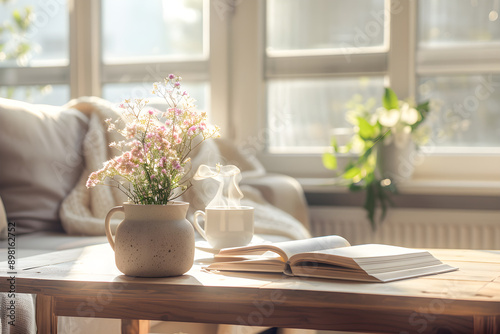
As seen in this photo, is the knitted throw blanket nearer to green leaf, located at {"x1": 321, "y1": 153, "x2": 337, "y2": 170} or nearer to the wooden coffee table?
green leaf, located at {"x1": 321, "y1": 153, "x2": 337, "y2": 170}

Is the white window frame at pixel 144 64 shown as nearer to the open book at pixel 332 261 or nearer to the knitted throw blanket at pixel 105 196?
the knitted throw blanket at pixel 105 196

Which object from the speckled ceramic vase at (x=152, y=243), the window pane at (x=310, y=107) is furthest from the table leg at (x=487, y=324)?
the window pane at (x=310, y=107)

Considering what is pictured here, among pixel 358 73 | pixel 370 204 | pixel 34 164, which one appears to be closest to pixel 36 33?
pixel 34 164

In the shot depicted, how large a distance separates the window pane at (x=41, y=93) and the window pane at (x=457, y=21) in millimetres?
1725

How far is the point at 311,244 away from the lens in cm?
118

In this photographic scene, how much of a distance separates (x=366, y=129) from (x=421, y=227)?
0.46m

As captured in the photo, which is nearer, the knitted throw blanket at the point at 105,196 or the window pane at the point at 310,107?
the knitted throw blanket at the point at 105,196

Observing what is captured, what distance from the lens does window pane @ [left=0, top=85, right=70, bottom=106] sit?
3.16 meters

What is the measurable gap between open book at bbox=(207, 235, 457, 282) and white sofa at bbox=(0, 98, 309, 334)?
2.99ft

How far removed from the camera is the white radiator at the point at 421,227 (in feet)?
8.25

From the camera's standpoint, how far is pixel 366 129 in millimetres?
2596

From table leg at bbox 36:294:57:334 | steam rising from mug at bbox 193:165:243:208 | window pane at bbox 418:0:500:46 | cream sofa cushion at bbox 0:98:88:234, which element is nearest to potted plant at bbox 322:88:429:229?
window pane at bbox 418:0:500:46

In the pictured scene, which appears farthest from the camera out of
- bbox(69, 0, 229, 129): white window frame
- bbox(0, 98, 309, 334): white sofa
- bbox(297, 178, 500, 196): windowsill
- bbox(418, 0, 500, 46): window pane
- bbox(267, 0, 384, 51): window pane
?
bbox(69, 0, 229, 129): white window frame

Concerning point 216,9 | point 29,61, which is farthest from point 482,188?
point 29,61
